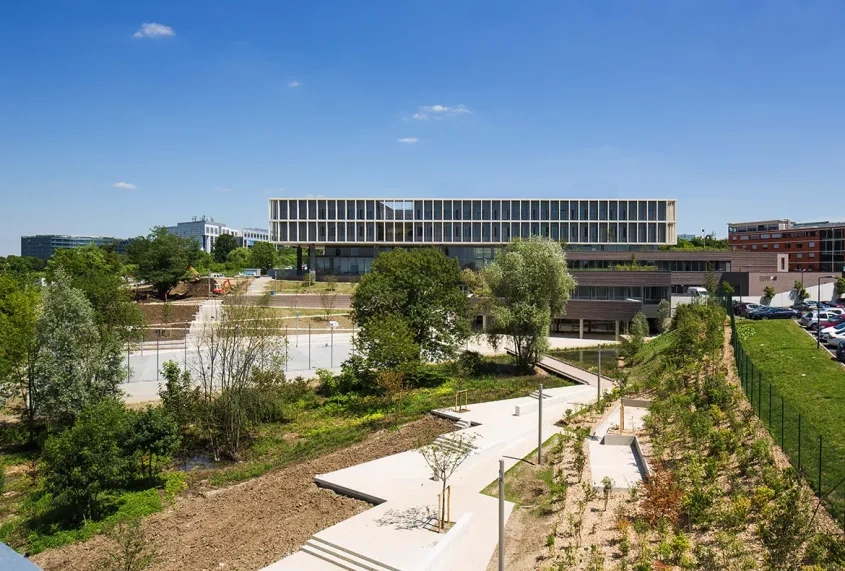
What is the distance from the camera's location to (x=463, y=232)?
79562 mm

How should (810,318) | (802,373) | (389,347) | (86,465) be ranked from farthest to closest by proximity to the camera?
1. (810,318)
2. (389,347)
3. (802,373)
4. (86,465)

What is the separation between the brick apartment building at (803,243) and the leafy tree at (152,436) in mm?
77411

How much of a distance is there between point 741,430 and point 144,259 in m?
66.5

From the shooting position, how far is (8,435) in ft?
85.4

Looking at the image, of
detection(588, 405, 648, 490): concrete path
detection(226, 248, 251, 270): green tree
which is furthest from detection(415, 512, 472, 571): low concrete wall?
detection(226, 248, 251, 270): green tree

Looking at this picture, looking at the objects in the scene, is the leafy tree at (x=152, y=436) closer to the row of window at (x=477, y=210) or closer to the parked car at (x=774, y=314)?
the parked car at (x=774, y=314)

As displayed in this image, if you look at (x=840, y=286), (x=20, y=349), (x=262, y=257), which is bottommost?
(x=20, y=349)

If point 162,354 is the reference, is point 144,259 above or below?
above

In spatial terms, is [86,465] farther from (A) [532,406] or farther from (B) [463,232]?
(B) [463,232]

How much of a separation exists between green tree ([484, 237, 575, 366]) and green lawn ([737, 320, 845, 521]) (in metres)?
11.1

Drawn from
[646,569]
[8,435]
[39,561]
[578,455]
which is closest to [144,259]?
[8,435]

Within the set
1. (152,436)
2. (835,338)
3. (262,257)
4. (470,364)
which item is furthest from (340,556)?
(262,257)

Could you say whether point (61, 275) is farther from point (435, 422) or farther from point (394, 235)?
point (394, 235)

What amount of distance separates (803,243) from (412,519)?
97.0 metres
